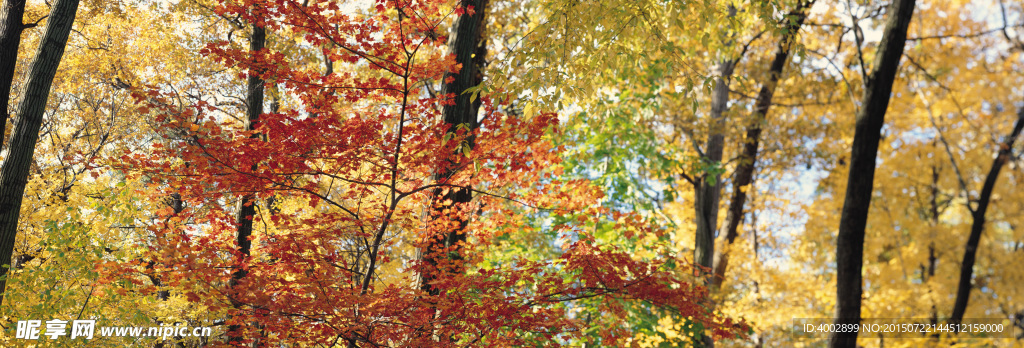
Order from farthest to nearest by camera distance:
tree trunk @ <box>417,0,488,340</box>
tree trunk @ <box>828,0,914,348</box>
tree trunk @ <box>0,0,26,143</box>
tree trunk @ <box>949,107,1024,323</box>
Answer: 1. tree trunk @ <box>949,107,1024,323</box>
2. tree trunk @ <box>0,0,26,143</box>
3. tree trunk @ <box>417,0,488,340</box>
4. tree trunk @ <box>828,0,914,348</box>

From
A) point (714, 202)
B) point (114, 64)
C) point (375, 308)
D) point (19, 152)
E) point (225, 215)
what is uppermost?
point (114, 64)

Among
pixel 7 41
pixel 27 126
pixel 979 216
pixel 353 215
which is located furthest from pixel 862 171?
pixel 7 41

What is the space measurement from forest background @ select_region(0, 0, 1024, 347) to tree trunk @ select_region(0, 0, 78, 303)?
0.02 meters

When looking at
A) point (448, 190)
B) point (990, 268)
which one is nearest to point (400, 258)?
point (448, 190)

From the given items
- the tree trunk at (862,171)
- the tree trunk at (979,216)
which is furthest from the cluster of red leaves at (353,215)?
the tree trunk at (979,216)

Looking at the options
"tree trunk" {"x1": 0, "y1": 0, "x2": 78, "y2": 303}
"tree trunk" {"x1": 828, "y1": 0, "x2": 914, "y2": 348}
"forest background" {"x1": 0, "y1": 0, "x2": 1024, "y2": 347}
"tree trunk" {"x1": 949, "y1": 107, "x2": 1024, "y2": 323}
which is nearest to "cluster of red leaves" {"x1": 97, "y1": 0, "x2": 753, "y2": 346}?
"forest background" {"x1": 0, "y1": 0, "x2": 1024, "y2": 347}

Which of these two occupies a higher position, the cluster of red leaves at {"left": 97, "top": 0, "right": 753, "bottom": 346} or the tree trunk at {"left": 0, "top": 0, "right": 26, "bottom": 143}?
the tree trunk at {"left": 0, "top": 0, "right": 26, "bottom": 143}

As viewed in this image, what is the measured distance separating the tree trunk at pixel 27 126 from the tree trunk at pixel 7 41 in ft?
0.44

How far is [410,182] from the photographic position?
4.39 meters

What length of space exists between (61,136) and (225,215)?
8.19 meters

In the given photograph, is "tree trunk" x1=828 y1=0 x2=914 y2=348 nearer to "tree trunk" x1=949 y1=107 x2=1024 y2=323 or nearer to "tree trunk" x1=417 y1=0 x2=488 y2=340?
"tree trunk" x1=417 y1=0 x2=488 y2=340

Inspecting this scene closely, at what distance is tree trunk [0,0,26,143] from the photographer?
190 inches

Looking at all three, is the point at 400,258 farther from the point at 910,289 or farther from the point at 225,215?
the point at 910,289

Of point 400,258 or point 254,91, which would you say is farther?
point 400,258
